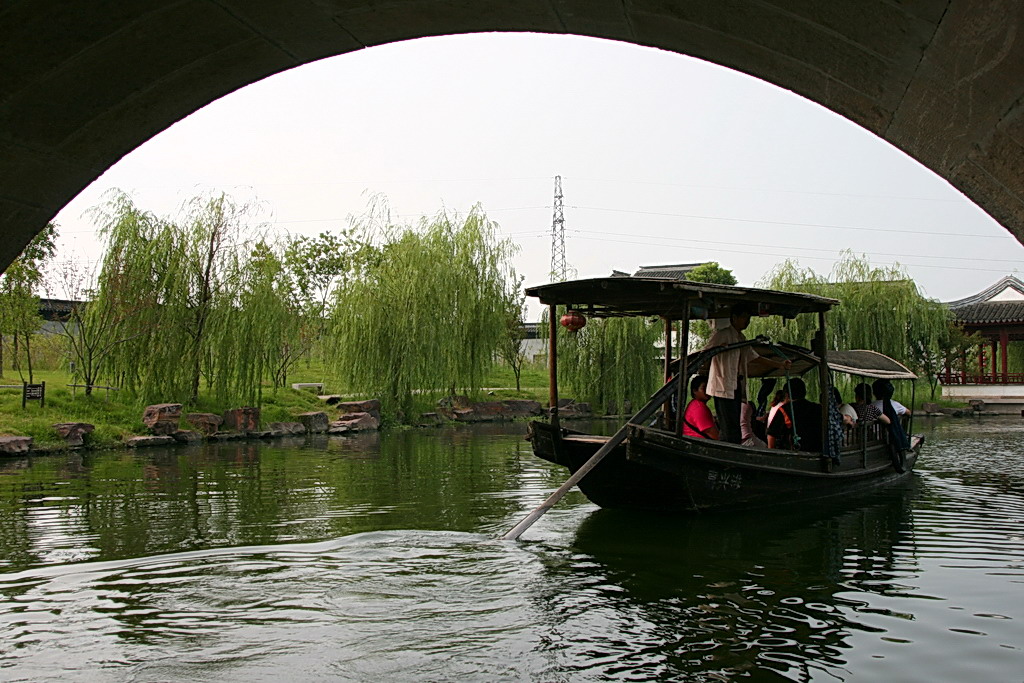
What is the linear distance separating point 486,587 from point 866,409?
253 inches

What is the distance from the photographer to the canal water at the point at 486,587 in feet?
14.7

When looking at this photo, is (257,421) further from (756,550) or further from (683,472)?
(756,550)

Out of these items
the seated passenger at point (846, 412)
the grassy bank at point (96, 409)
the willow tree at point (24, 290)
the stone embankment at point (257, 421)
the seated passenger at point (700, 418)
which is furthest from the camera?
the willow tree at point (24, 290)

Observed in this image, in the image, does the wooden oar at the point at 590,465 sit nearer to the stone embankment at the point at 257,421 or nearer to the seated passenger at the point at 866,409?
the seated passenger at the point at 866,409

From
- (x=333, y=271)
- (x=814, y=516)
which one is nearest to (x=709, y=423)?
(x=814, y=516)

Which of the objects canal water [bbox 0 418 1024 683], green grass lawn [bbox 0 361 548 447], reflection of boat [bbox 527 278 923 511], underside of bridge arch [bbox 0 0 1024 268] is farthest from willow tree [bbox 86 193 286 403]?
underside of bridge arch [bbox 0 0 1024 268]

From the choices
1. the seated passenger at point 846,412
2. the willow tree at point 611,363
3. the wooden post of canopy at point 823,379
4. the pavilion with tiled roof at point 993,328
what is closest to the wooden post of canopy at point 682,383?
the wooden post of canopy at point 823,379

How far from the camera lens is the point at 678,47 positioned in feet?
9.05

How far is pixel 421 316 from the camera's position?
20141 mm

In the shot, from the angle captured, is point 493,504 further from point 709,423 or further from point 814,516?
point 814,516

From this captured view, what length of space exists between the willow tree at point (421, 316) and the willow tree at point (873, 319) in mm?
7322

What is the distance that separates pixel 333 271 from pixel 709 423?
2508 centimetres

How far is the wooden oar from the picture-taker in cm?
730

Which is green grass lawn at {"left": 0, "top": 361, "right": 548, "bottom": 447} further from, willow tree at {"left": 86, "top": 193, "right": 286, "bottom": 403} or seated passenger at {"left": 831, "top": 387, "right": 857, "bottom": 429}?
seated passenger at {"left": 831, "top": 387, "right": 857, "bottom": 429}
